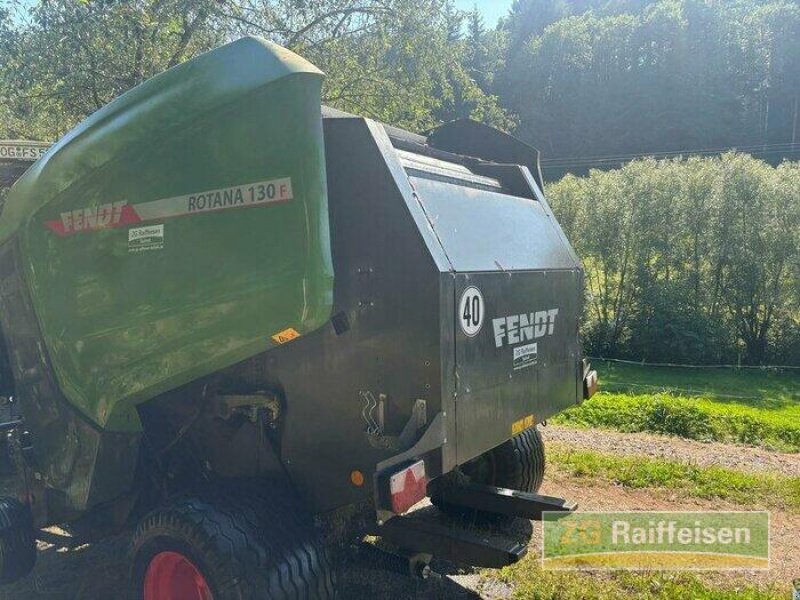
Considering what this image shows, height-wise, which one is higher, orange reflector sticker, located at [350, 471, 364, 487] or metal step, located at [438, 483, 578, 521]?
orange reflector sticker, located at [350, 471, 364, 487]

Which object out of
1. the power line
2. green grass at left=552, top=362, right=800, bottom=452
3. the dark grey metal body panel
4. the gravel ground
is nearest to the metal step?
Answer: the dark grey metal body panel

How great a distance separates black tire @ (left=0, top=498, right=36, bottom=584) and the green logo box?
2.68 m

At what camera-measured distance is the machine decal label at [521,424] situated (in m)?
3.38

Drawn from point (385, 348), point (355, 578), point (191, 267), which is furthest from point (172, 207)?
point (355, 578)

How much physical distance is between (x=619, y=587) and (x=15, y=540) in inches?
127

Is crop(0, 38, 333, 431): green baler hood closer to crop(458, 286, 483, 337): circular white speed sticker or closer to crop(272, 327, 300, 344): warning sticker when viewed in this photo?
crop(272, 327, 300, 344): warning sticker

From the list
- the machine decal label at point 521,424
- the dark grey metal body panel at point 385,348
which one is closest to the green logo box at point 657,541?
the machine decal label at point 521,424

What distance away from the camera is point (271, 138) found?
107 inches

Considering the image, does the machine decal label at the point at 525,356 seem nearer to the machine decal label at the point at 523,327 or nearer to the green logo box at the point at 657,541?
the machine decal label at the point at 523,327

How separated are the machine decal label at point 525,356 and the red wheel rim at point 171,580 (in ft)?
5.74

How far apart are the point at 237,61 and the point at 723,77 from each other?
59.1 metres

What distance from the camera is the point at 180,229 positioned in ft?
9.51

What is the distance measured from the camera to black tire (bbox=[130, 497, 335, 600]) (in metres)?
2.72

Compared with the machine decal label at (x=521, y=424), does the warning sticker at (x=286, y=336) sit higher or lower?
higher
